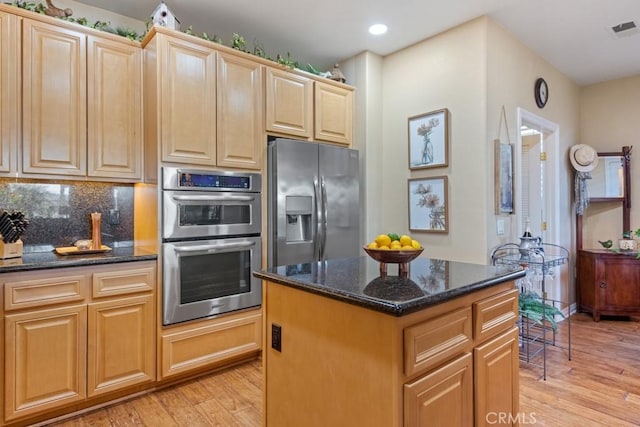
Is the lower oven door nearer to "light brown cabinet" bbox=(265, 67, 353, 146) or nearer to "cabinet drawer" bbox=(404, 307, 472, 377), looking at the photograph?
"light brown cabinet" bbox=(265, 67, 353, 146)

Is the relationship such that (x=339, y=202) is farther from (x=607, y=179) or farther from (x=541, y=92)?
(x=607, y=179)

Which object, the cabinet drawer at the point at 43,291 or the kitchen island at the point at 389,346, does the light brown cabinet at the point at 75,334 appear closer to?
the cabinet drawer at the point at 43,291

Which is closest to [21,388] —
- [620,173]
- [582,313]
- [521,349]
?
[521,349]

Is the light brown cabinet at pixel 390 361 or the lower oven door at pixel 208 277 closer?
the light brown cabinet at pixel 390 361

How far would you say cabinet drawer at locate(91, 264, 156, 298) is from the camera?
2264 millimetres

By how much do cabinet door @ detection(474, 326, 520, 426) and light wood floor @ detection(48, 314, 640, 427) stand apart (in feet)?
2.10

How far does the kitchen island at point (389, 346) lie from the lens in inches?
47.6

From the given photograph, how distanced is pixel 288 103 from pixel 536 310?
8.90ft

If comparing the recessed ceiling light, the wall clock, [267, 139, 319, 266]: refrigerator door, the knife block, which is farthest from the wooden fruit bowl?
the wall clock

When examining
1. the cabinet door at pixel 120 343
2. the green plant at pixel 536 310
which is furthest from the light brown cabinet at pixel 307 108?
the green plant at pixel 536 310

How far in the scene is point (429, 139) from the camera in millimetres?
3363

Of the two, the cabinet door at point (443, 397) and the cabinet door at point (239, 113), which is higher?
the cabinet door at point (239, 113)

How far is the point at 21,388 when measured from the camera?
2.02 m

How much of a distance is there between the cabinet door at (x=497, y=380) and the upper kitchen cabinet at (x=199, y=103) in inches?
82.5
